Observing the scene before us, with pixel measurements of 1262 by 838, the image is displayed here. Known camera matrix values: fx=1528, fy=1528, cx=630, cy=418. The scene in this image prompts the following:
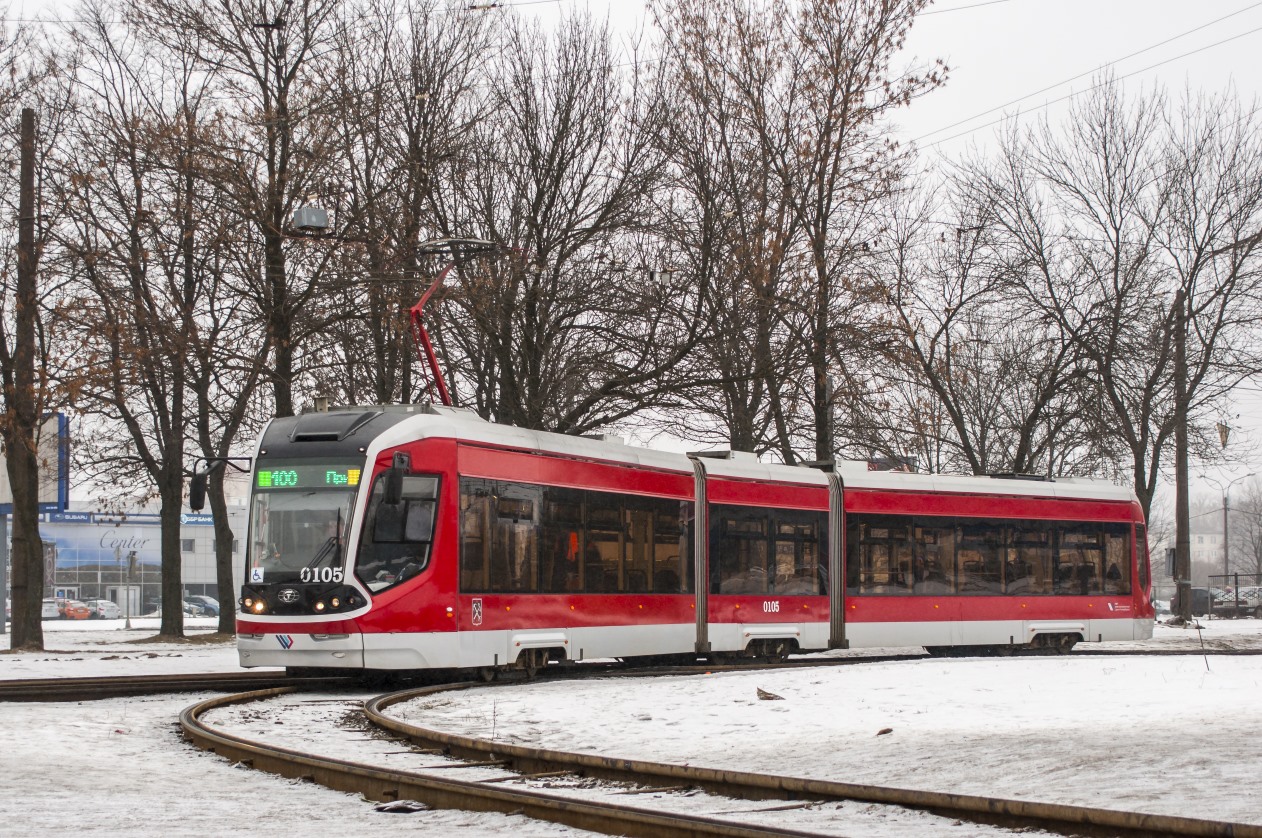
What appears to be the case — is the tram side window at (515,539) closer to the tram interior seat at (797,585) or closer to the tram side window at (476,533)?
the tram side window at (476,533)

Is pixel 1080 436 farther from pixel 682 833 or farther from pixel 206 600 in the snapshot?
pixel 206 600

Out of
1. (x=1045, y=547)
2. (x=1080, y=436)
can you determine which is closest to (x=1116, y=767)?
(x=1045, y=547)

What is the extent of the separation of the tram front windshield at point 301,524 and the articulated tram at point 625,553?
2 centimetres

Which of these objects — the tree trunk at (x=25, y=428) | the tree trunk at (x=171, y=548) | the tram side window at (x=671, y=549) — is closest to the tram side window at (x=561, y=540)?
the tram side window at (x=671, y=549)

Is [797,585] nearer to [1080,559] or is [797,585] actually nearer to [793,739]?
[1080,559]

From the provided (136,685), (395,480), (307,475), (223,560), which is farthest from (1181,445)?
(136,685)

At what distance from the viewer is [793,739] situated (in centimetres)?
1105

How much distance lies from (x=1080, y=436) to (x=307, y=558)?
25.4 meters

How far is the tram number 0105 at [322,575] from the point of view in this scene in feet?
51.8

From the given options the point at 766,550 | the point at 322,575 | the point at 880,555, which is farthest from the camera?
the point at 880,555

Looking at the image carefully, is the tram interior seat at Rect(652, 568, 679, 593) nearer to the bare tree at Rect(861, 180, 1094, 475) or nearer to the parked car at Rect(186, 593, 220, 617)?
the bare tree at Rect(861, 180, 1094, 475)

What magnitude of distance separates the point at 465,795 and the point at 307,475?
28.5ft

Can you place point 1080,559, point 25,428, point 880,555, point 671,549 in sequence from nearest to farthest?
point 671,549 → point 880,555 → point 25,428 → point 1080,559

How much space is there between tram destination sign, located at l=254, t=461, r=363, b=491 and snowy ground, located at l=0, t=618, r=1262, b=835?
2.45 metres
